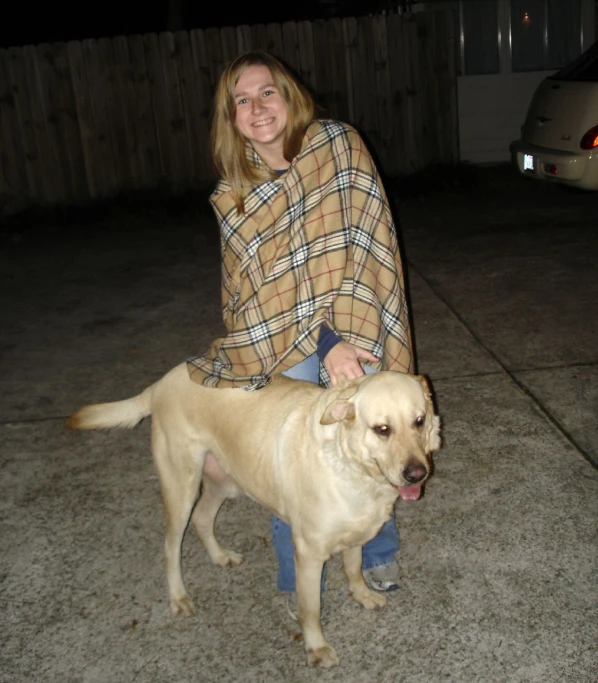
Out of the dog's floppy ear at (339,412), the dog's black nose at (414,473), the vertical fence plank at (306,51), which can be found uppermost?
the vertical fence plank at (306,51)

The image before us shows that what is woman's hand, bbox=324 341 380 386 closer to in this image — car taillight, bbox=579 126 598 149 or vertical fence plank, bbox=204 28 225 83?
car taillight, bbox=579 126 598 149

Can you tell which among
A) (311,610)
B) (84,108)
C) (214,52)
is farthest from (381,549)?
(84,108)

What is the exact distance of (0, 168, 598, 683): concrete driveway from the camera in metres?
2.69

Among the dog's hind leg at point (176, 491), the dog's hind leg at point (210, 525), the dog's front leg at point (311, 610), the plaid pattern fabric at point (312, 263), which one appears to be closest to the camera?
the dog's front leg at point (311, 610)

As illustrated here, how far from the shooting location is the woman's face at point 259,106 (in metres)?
2.77

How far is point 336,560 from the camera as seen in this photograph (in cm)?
327

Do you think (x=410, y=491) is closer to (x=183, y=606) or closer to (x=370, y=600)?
(x=370, y=600)

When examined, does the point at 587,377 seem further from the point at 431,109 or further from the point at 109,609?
the point at 431,109

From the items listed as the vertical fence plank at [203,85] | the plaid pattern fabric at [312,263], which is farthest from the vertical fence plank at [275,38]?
the plaid pattern fabric at [312,263]

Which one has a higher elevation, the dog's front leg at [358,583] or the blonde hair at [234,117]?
the blonde hair at [234,117]

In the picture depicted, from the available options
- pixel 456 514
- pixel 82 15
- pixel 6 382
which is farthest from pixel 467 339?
pixel 82 15

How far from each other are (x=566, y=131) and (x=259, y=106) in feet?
19.5

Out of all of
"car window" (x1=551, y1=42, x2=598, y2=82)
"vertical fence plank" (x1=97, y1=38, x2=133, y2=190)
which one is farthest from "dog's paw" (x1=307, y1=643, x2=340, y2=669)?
"vertical fence plank" (x1=97, y1=38, x2=133, y2=190)

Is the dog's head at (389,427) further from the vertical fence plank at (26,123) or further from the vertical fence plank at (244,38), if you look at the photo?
the vertical fence plank at (26,123)
